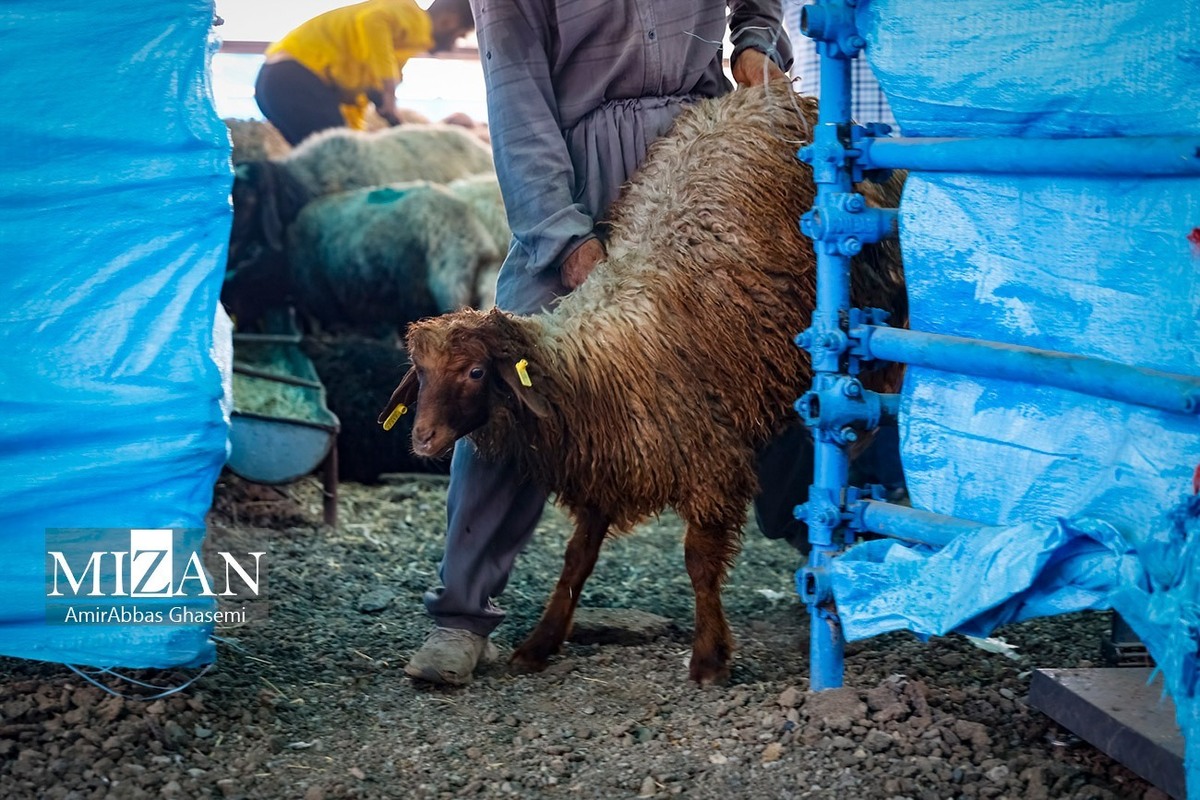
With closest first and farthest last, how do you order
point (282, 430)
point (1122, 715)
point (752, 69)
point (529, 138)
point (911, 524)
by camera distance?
1. point (1122, 715)
2. point (911, 524)
3. point (529, 138)
4. point (752, 69)
5. point (282, 430)

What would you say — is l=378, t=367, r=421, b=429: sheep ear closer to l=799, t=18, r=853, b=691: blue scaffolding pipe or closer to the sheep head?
the sheep head

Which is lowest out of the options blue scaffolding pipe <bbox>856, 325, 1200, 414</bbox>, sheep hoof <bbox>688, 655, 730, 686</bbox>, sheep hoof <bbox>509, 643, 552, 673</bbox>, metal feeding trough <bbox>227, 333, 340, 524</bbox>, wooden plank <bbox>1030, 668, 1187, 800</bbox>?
sheep hoof <bbox>509, 643, 552, 673</bbox>

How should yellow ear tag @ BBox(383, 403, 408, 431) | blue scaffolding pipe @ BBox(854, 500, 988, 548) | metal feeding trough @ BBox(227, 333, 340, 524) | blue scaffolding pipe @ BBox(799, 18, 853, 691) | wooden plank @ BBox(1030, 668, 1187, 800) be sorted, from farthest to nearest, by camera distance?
metal feeding trough @ BBox(227, 333, 340, 524) < yellow ear tag @ BBox(383, 403, 408, 431) < blue scaffolding pipe @ BBox(799, 18, 853, 691) < blue scaffolding pipe @ BBox(854, 500, 988, 548) < wooden plank @ BBox(1030, 668, 1187, 800)

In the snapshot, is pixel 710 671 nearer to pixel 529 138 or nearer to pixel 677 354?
pixel 677 354

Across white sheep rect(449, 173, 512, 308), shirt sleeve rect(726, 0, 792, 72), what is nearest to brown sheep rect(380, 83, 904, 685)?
shirt sleeve rect(726, 0, 792, 72)

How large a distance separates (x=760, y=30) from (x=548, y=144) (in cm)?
86

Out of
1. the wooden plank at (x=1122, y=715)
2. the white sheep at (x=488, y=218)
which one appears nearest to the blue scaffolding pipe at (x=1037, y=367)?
the wooden plank at (x=1122, y=715)

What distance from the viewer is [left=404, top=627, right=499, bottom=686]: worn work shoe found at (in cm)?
365

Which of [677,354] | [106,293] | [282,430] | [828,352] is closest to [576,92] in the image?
[677,354]

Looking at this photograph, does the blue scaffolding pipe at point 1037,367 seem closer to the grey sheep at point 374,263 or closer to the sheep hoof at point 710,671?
the sheep hoof at point 710,671

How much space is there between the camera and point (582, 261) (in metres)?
3.77

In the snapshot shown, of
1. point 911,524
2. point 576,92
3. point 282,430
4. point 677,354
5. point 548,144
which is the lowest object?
point 282,430

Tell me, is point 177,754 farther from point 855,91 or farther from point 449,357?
point 855,91

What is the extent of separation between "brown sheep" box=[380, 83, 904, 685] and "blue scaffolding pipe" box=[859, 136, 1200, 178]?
714 millimetres
